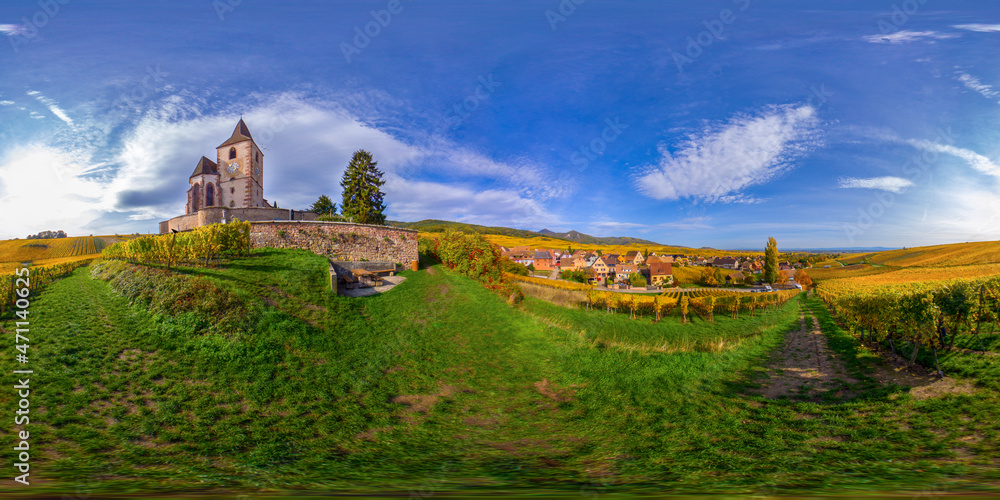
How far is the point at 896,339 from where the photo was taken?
10.7m

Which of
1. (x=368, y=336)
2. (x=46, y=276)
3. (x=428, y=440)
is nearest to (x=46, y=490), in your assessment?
(x=428, y=440)

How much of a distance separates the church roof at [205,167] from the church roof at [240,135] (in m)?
2.11

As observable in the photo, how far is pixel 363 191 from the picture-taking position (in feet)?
103

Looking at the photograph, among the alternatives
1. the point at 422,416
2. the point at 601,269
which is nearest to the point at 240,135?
the point at 422,416

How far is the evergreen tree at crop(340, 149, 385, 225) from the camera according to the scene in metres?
31.2

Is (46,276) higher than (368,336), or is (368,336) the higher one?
(46,276)

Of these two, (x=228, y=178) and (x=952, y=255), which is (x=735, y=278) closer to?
(x=952, y=255)

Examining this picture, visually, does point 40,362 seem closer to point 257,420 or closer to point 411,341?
point 257,420

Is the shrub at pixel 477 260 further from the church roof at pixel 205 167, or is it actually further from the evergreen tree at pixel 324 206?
the church roof at pixel 205 167

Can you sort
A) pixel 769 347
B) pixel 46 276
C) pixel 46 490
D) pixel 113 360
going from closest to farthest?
pixel 46 490
pixel 113 360
pixel 46 276
pixel 769 347

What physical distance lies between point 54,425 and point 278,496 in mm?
→ 5646

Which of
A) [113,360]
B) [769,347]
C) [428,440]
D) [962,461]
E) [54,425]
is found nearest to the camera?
[962,461]

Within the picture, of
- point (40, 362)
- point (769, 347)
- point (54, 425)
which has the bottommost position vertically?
point (769, 347)

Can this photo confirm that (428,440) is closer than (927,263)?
Yes
